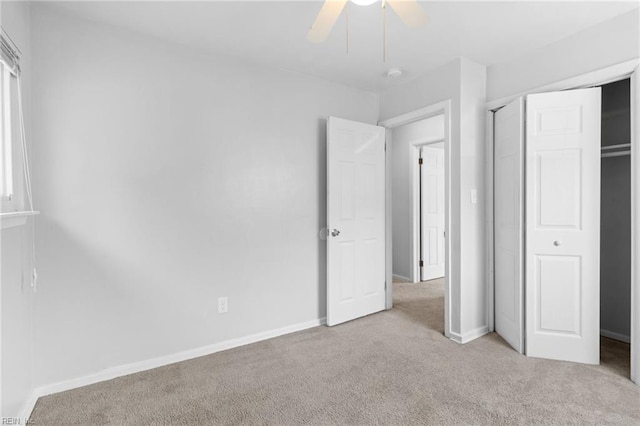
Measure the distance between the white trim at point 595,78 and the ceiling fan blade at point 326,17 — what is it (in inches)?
77.6

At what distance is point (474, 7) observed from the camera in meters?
2.11

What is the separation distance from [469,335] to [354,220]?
143cm

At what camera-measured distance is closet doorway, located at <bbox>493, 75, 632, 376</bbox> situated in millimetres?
2389

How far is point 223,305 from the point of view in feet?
8.99

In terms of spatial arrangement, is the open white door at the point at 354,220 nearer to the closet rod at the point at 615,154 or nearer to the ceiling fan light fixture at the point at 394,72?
the ceiling fan light fixture at the point at 394,72

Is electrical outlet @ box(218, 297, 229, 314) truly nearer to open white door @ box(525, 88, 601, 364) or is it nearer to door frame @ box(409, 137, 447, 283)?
open white door @ box(525, 88, 601, 364)

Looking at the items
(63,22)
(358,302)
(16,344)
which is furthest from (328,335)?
(63,22)

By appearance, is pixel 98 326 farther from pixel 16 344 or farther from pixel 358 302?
pixel 358 302

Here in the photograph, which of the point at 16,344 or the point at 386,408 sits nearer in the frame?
the point at 16,344

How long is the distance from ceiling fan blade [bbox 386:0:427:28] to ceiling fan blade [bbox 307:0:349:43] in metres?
0.22

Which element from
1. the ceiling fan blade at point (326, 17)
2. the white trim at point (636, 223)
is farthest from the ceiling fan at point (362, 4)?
the white trim at point (636, 223)

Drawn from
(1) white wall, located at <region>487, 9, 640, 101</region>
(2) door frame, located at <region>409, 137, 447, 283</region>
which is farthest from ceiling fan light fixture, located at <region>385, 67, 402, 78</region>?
(2) door frame, located at <region>409, 137, 447, 283</region>

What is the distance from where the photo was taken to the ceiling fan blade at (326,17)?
1.44 metres

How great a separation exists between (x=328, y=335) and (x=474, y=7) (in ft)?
8.85
